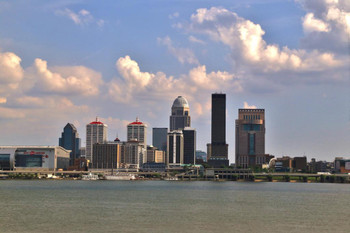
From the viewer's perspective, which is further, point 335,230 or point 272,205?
point 272,205

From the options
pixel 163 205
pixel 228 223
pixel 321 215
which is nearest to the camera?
pixel 228 223

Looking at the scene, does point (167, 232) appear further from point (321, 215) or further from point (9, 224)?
point (321, 215)

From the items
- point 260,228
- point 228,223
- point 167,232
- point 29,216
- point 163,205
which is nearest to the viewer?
point 167,232

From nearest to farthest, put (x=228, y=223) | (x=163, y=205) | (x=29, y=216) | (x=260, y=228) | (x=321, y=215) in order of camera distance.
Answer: (x=260, y=228) < (x=228, y=223) < (x=29, y=216) < (x=321, y=215) < (x=163, y=205)

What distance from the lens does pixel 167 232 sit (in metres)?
86.1

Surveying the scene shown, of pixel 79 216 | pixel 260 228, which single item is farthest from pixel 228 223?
pixel 79 216

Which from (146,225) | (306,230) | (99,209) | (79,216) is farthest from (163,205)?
(306,230)

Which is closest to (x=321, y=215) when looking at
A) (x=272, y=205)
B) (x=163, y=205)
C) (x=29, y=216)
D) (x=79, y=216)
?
(x=272, y=205)

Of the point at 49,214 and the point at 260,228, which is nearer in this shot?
the point at 260,228

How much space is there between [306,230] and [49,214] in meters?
46.2

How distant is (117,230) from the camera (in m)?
87.7

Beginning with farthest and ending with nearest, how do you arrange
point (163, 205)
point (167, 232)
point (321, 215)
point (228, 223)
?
point (163, 205), point (321, 215), point (228, 223), point (167, 232)

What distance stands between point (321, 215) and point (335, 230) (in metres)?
24.8

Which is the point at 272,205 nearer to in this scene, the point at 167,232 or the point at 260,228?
the point at 260,228
